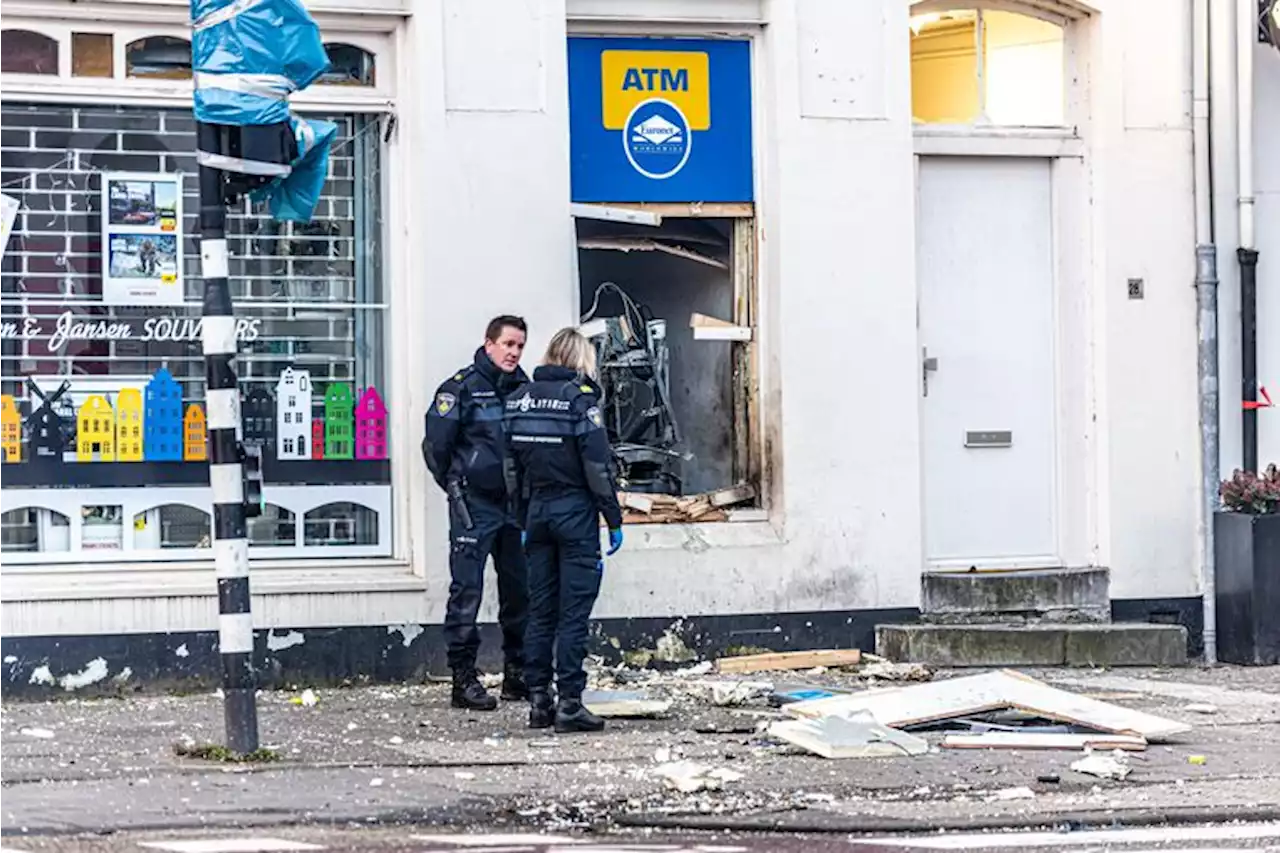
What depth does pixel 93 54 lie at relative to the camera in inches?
512

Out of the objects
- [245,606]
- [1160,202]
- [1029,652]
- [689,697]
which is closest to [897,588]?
[1029,652]

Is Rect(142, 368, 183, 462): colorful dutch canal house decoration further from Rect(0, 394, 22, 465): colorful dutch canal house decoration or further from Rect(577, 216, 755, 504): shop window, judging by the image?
Rect(577, 216, 755, 504): shop window

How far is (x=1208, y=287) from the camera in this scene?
14.9m

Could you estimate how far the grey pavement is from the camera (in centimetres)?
908

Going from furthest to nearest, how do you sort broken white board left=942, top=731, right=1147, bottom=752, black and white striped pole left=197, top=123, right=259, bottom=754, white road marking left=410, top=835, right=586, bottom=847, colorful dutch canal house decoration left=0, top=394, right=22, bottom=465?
colorful dutch canal house decoration left=0, top=394, right=22, bottom=465, broken white board left=942, top=731, right=1147, bottom=752, black and white striped pole left=197, top=123, right=259, bottom=754, white road marking left=410, top=835, right=586, bottom=847

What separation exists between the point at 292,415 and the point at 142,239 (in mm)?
1309

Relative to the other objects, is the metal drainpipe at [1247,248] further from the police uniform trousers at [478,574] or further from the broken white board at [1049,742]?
the police uniform trousers at [478,574]

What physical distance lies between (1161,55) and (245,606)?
7556mm

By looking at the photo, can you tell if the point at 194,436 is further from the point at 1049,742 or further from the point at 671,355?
the point at 1049,742

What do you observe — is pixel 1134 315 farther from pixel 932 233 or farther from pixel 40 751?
pixel 40 751

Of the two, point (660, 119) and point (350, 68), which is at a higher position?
point (350, 68)

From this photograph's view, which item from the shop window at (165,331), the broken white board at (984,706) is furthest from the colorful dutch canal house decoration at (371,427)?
the broken white board at (984,706)

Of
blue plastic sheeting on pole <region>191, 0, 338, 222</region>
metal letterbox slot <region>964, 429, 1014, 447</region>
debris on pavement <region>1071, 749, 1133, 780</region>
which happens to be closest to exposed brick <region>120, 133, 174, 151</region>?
blue plastic sheeting on pole <region>191, 0, 338, 222</region>

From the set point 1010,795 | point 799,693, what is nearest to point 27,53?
point 799,693
